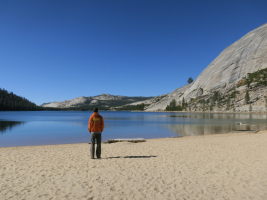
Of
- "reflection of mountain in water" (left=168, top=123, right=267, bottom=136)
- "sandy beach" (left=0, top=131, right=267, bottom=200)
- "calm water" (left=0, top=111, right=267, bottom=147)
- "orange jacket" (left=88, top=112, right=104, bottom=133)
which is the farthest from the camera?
"reflection of mountain in water" (left=168, top=123, right=267, bottom=136)

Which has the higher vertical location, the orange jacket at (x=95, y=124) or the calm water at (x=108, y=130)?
the orange jacket at (x=95, y=124)

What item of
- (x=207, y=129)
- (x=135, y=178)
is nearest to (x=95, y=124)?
(x=135, y=178)

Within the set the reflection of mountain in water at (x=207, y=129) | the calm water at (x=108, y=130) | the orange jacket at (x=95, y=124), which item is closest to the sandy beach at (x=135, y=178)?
the orange jacket at (x=95, y=124)

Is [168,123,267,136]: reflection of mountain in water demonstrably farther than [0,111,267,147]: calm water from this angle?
Yes

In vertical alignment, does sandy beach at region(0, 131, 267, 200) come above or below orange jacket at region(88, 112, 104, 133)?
below

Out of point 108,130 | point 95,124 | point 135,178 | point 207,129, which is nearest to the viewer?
point 135,178

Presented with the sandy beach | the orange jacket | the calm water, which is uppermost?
the orange jacket

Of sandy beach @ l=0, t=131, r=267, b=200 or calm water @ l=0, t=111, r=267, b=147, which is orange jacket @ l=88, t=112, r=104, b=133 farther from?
calm water @ l=0, t=111, r=267, b=147

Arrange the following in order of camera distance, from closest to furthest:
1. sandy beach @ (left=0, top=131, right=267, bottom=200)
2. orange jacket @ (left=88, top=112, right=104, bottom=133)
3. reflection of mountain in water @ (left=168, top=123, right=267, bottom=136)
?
sandy beach @ (left=0, top=131, right=267, bottom=200) < orange jacket @ (left=88, top=112, right=104, bottom=133) < reflection of mountain in water @ (left=168, top=123, right=267, bottom=136)

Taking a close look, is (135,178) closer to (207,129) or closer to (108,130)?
(108,130)

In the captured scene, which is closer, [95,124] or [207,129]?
[95,124]

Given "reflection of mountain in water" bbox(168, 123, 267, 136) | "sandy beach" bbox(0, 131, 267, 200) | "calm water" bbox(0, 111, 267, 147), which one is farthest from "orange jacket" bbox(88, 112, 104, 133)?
"reflection of mountain in water" bbox(168, 123, 267, 136)

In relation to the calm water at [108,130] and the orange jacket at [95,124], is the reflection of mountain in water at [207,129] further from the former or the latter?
the orange jacket at [95,124]

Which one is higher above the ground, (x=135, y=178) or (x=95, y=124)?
(x=95, y=124)
